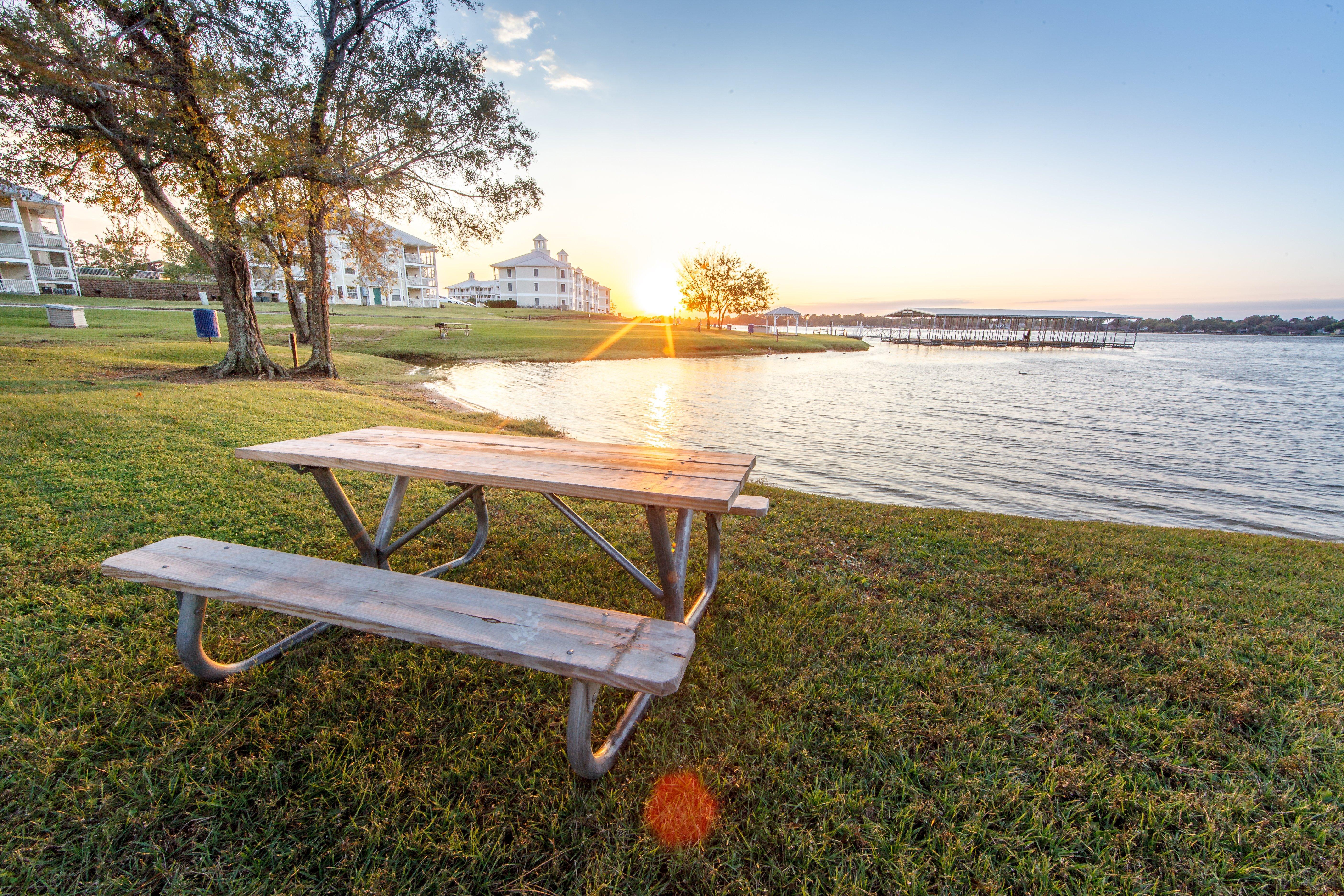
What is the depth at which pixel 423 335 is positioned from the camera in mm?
27609

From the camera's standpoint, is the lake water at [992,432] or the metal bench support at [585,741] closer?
the metal bench support at [585,741]

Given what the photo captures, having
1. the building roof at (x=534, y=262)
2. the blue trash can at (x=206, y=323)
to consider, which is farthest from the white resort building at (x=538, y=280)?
the blue trash can at (x=206, y=323)

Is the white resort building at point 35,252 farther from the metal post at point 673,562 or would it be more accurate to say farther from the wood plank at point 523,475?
the metal post at point 673,562

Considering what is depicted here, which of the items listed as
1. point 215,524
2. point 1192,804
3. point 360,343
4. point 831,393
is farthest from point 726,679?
point 360,343

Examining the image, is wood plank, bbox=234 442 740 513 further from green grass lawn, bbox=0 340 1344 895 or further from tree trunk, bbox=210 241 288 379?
tree trunk, bbox=210 241 288 379

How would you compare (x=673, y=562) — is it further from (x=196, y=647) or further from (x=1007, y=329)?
(x=1007, y=329)

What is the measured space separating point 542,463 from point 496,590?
609mm

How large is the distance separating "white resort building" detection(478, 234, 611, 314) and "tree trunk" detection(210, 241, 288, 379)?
63.6 metres

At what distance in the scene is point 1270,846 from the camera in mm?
1716

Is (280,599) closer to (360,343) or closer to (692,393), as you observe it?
(692,393)

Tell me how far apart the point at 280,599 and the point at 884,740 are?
7.64 ft

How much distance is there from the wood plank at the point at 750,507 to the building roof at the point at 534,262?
77.6 meters

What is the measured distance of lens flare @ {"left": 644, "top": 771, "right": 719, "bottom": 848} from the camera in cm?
172

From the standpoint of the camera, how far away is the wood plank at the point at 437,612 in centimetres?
158
